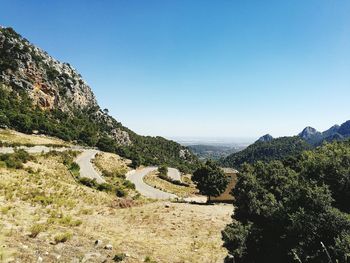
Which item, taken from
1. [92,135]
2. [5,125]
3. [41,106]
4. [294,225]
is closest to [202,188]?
[294,225]

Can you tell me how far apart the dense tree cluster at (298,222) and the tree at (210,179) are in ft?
83.8

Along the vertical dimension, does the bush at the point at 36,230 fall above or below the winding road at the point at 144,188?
above

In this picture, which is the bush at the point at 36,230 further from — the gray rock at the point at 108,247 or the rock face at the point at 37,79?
the rock face at the point at 37,79

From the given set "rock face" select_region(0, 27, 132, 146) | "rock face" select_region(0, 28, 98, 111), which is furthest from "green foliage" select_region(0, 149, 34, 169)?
"rock face" select_region(0, 28, 98, 111)

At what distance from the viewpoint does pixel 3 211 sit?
20.7 metres

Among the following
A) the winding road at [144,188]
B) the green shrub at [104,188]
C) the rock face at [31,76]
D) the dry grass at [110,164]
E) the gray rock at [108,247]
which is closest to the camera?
the gray rock at [108,247]

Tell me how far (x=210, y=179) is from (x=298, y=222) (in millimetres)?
39863

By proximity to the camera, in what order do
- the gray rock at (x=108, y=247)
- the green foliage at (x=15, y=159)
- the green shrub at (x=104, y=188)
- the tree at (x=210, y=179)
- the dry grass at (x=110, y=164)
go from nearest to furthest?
the gray rock at (x=108, y=247), the green foliage at (x=15, y=159), the green shrub at (x=104, y=188), the tree at (x=210, y=179), the dry grass at (x=110, y=164)

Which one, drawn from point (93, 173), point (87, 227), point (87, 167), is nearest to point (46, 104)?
point (87, 167)

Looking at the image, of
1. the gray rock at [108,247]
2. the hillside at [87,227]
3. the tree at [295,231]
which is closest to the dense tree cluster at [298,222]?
the tree at [295,231]

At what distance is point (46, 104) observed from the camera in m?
122

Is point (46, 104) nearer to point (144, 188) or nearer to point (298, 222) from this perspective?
point (144, 188)

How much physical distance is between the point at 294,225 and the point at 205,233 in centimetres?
1380

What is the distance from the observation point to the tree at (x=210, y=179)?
177 feet
